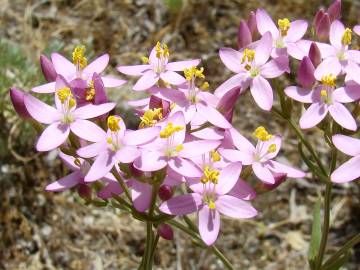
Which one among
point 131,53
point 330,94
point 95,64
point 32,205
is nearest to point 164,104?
point 95,64

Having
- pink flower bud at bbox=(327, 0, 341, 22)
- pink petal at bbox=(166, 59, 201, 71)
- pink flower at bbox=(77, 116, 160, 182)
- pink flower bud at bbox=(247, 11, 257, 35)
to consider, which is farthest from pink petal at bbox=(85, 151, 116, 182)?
pink flower bud at bbox=(327, 0, 341, 22)

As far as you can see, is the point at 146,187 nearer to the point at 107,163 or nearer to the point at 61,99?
the point at 107,163

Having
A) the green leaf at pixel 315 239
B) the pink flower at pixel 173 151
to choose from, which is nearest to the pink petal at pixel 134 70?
the pink flower at pixel 173 151

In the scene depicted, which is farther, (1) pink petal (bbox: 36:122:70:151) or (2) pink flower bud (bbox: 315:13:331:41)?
(2) pink flower bud (bbox: 315:13:331:41)

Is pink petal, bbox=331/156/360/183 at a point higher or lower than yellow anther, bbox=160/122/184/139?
lower

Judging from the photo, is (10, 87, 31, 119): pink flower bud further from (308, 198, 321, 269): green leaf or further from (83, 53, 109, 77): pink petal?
(308, 198, 321, 269): green leaf

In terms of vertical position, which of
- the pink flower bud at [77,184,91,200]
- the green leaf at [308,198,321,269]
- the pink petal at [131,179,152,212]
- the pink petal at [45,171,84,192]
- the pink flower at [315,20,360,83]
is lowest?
the green leaf at [308,198,321,269]
